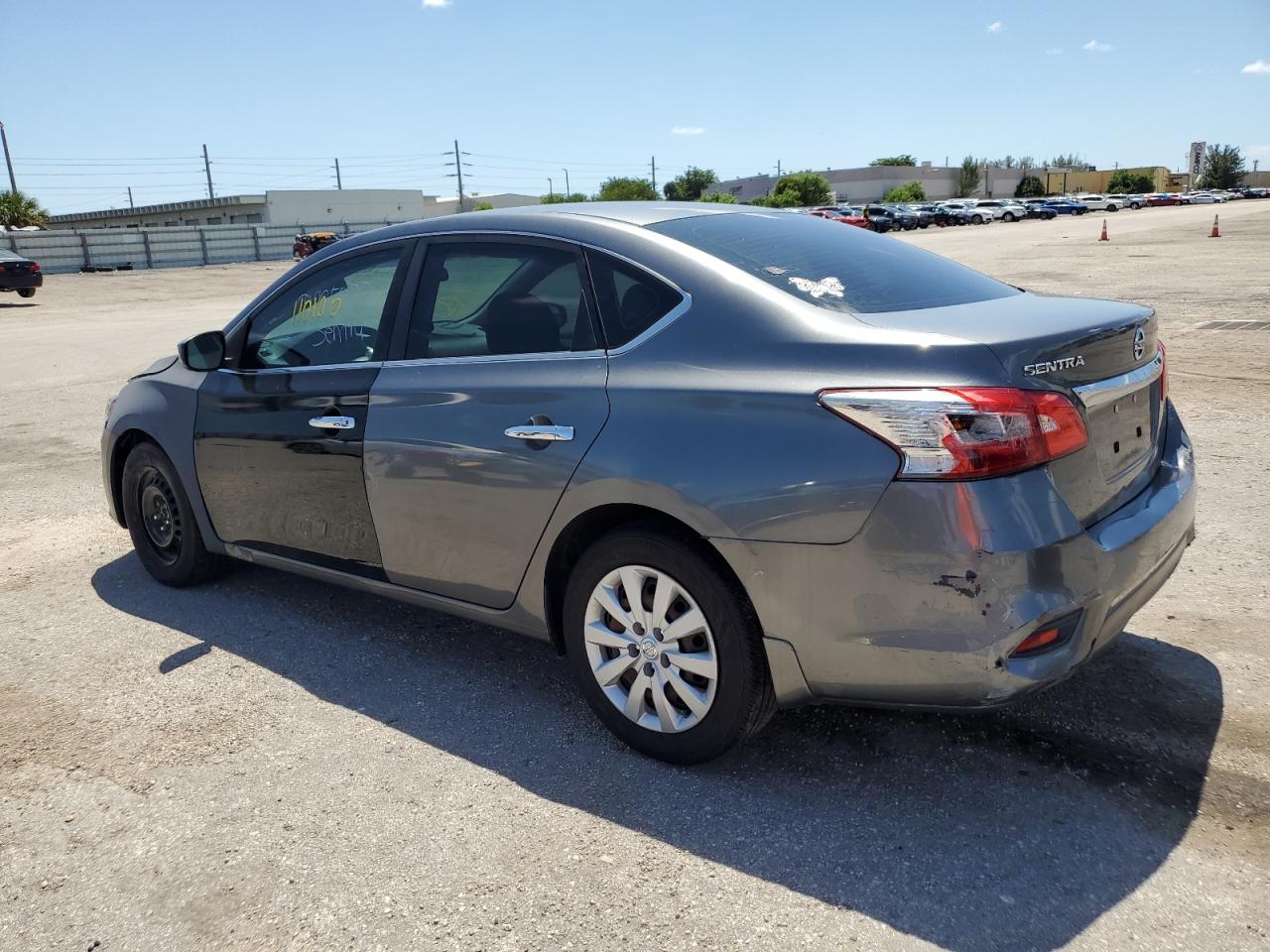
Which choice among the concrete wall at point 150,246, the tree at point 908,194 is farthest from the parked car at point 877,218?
the tree at point 908,194

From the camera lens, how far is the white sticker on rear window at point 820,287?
313cm

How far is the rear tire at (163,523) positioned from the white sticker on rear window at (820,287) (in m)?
3.11

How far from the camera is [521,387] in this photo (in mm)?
3389

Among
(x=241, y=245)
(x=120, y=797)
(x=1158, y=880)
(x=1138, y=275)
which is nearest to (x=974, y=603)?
(x=1158, y=880)

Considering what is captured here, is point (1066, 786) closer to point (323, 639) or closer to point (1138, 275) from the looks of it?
point (323, 639)

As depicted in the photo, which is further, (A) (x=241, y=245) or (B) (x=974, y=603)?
(A) (x=241, y=245)

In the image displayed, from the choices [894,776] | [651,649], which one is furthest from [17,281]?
[894,776]

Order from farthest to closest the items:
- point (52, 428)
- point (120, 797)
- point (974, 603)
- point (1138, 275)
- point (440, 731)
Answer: point (1138, 275), point (52, 428), point (440, 731), point (120, 797), point (974, 603)

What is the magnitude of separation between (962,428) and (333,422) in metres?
2.40

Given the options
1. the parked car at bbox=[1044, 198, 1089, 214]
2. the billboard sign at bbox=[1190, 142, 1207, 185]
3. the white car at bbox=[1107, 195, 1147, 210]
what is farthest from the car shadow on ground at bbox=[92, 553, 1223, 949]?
the billboard sign at bbox=[1190, 142, 1207, 185]

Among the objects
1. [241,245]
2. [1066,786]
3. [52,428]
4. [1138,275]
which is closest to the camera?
[1066,786]

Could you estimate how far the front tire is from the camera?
295 centimetres

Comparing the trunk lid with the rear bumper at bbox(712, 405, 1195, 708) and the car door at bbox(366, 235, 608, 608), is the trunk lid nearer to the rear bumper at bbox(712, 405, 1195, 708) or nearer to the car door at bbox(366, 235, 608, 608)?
the rear bumper at bbox(712, 405, 1195, 708)

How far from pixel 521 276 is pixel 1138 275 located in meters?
18.9
